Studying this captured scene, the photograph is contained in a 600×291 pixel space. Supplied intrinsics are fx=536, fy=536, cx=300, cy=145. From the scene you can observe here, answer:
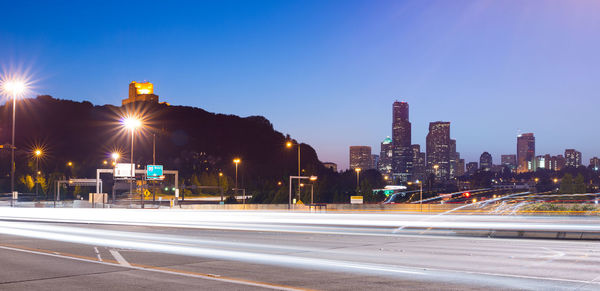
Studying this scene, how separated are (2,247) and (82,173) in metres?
179

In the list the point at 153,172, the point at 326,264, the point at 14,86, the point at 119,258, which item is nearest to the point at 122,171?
the point at 153,172

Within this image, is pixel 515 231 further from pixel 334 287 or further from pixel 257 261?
pixel 334 287

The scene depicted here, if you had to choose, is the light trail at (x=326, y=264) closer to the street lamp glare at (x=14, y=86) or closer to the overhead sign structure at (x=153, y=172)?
the street lamp glare at (x=14, y=86)

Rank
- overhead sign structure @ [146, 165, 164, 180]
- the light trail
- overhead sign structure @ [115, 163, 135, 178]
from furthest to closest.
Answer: overhead sign structure @ [146, 165, 164, 180] < overhead sign structure @ [115, 163, 135, 178] < the light trail

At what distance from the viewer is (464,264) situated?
12.4m

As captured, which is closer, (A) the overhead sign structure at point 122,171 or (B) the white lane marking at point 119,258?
(B) the white lane marking at point 119,258

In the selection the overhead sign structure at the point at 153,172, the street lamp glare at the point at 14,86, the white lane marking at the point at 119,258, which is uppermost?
the street lamp glare at the point at 14,86

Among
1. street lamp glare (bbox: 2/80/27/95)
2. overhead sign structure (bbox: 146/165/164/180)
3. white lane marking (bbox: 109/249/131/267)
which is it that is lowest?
white lane marking (bbox: 109/249/131/267)

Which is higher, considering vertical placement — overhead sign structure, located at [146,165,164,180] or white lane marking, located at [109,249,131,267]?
overhead sign structure, located at [146,165,164,180]

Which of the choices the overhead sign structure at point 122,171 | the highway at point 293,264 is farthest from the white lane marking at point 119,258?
the overhead sign structure at point 122,171

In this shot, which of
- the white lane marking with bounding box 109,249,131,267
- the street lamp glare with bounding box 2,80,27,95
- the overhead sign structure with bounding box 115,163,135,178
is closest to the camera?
the white lane marking with bounding box 109,249,131,267

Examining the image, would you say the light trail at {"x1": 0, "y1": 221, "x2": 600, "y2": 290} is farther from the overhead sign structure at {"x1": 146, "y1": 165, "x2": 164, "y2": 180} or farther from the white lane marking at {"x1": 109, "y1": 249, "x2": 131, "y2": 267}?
the overhead sign structure at {"x1": 146, "y1": 165, "x2": 164, "y2": 180}

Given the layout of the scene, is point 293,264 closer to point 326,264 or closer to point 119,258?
point 326,264

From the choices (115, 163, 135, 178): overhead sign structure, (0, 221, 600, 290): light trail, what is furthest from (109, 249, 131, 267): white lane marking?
(115, 163, 135, 178): overhead sign structure
